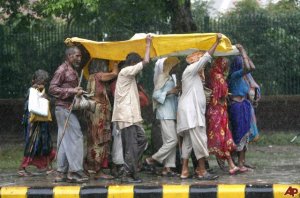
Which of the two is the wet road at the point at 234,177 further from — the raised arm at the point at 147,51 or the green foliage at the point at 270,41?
the green foliage at the point at 270,41

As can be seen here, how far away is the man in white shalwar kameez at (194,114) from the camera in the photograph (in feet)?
31.6

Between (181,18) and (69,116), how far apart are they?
586cm

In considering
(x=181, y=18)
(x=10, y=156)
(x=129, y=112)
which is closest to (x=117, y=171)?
(x=129, y=112)

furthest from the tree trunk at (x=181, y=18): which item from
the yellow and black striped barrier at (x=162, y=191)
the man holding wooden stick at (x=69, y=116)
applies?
the yellow and black striped barrier at (x=162, y=191)

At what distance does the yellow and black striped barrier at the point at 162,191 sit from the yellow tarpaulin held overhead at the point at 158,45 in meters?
1.88

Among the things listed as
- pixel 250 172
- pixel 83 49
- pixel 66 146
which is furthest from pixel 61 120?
pixel 250 172

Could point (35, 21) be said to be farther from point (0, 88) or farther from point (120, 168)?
point (120, 168)

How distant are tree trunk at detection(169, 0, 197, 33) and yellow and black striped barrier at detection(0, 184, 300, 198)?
6.51m

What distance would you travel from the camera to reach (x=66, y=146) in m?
9.59

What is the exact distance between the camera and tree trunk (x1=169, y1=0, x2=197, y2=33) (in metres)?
14.9

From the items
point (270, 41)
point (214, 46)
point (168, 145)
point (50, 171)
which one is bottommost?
point (50, 171)

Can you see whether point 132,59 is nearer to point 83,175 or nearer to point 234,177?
point 83,175

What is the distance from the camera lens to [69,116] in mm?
9523

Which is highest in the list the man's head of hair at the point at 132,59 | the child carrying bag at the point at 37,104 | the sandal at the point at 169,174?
the man's head of hair at the point at 132,59
